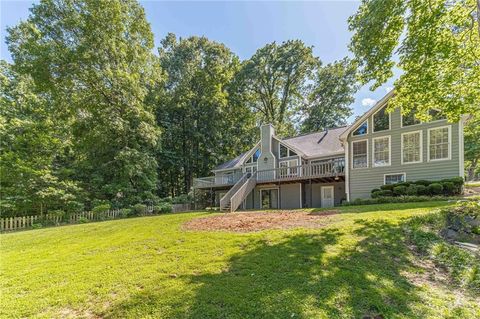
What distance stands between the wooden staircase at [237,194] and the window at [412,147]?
396 inches

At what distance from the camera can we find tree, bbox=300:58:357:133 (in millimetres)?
30375

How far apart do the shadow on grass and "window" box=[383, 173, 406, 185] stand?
Answer: 9691 millimetres

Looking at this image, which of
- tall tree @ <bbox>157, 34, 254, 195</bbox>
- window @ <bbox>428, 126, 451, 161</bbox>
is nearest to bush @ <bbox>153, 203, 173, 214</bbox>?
tall tree @ <bbox>157, 34, 254, 195</bbox>

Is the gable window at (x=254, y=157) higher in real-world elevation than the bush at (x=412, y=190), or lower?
higher

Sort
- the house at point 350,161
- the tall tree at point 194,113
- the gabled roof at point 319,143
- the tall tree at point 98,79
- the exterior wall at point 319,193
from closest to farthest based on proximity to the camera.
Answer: the house at point 350,161 < the exterior wall at point 319,193 < the gabled roof at point 319,143 < the tall tree at point 98,79 < the tall tree at point 194,113

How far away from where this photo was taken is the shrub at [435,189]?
1178cm

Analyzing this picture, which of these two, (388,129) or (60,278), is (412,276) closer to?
(60,278)

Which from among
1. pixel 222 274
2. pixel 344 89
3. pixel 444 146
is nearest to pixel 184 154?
pixel 344 89

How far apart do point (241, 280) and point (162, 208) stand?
689 inches

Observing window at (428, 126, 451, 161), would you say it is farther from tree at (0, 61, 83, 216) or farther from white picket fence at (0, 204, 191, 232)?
tree at (0, 61, 83, 216)

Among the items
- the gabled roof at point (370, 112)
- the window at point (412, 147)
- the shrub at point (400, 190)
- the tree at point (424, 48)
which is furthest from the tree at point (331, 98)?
the tree at point (424, 48)

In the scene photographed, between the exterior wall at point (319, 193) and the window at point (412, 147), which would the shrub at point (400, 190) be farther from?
the exterior wall at point (319, 193)

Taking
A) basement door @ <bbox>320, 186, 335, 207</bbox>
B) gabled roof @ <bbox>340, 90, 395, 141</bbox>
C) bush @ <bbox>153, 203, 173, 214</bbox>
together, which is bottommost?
bush @ <bbox>153, 203, 173, 214</bbox>

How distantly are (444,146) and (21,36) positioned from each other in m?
30.4
